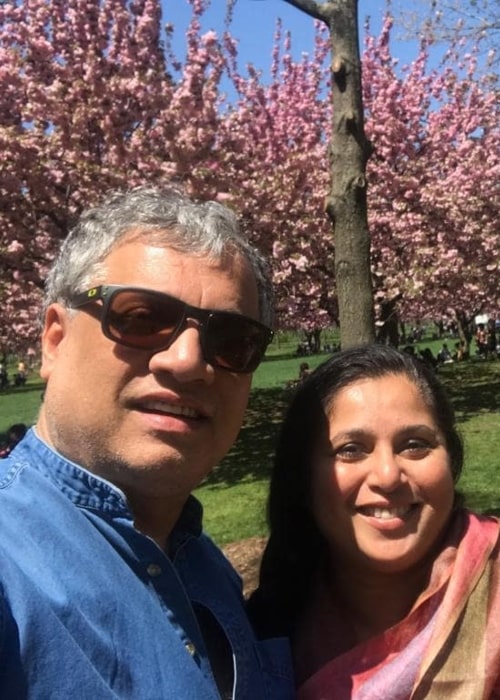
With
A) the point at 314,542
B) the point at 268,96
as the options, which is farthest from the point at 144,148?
the point at 314,542

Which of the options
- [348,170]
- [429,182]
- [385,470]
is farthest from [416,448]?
[429,182]

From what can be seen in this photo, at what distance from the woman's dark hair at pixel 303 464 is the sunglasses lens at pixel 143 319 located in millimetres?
691

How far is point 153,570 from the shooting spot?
1.43 m

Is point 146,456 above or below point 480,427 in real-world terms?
above

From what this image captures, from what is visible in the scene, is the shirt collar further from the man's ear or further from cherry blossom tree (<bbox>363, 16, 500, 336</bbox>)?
cherry blossom tree (<bbox>363, 16, 500, 336</bbox>)

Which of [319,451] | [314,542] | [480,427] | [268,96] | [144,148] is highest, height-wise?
[268,96]

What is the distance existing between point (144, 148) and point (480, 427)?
25.2 feet

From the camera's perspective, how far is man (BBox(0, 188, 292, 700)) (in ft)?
3.97

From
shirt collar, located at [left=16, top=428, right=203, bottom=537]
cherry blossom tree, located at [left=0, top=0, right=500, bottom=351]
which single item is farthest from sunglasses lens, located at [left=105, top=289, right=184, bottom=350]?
cherry blossom tree, located at [left=0, top=0, right=500, bottom=351]

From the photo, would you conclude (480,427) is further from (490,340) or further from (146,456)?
(490,340)

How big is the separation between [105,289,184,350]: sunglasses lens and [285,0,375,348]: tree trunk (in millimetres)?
2842

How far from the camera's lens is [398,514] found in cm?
184

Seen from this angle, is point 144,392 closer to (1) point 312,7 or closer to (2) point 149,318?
(2) point 149,318

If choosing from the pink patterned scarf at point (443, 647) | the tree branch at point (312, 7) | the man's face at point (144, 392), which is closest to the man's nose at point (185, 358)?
the man's face at point (144, 392)
